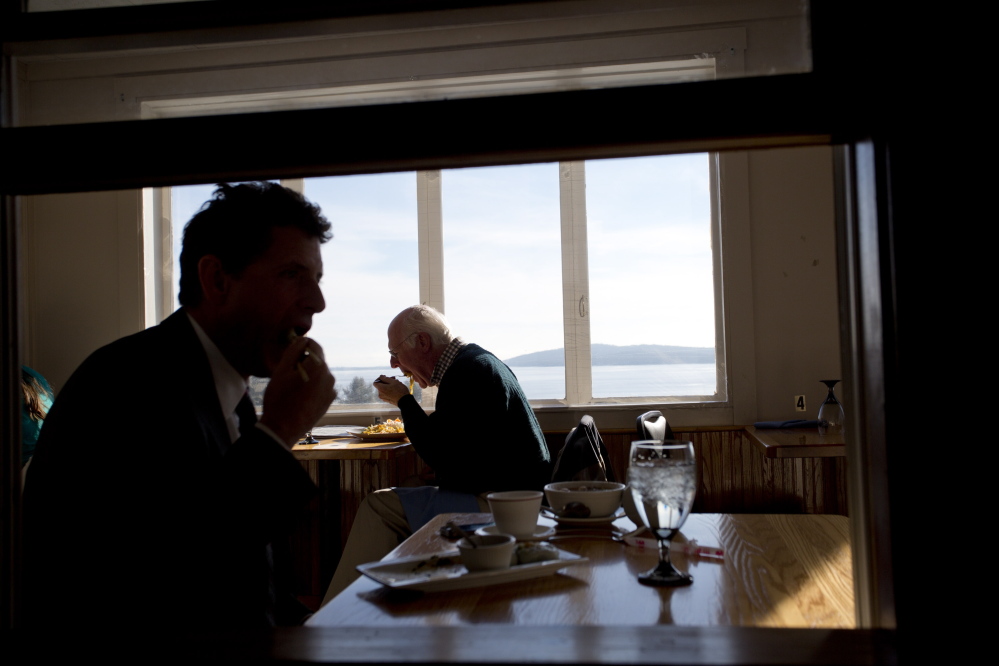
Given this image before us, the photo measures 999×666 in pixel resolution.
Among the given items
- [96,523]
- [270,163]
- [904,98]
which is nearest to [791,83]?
[904,98]

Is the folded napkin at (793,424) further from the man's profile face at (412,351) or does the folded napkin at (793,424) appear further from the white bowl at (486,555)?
the white bowl at (486,555)

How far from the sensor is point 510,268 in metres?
4.17

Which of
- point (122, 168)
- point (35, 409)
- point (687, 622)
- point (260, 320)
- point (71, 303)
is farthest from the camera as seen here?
point (71, 303)

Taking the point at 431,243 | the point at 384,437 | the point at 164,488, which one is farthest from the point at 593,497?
the point at 431,243

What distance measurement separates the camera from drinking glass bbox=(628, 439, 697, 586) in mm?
1041

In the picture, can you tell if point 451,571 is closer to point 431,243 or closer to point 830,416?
point 830,416

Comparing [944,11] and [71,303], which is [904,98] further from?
[71,303]

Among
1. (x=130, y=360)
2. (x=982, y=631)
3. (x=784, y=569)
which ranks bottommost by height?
(x=784, y=569)

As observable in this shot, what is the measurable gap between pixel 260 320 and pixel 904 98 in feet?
3.55

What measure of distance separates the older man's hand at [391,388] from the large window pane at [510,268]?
980mm

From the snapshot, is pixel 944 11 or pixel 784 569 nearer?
pixel 944 11

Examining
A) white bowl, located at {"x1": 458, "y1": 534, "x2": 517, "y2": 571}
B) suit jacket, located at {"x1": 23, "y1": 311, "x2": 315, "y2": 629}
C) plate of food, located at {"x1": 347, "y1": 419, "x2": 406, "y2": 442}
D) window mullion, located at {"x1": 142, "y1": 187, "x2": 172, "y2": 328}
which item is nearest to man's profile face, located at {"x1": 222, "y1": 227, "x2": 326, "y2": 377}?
suit jacket, located at {"x1": 23, "y1": 311, "x2": 315, "y2": 629}

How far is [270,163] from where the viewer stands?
0.62 m

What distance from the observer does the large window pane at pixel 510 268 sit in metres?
4.14
